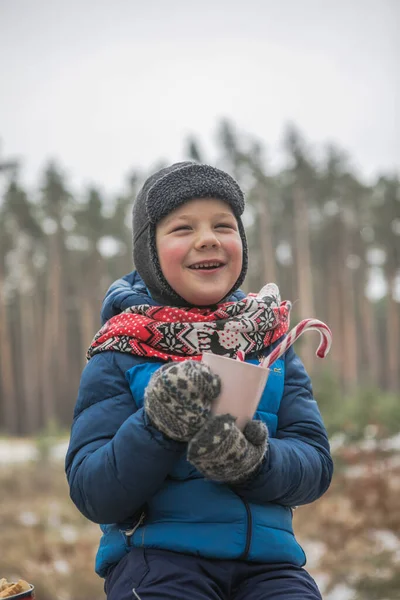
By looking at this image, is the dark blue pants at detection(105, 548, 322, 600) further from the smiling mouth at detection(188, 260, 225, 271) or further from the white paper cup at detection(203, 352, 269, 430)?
the smiling mouth at detection(188, 260, 225, 271)

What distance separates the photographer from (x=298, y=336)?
138cm

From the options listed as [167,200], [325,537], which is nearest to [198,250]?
[167,200]

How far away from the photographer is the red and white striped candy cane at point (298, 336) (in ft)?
4.18

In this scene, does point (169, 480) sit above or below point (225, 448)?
below

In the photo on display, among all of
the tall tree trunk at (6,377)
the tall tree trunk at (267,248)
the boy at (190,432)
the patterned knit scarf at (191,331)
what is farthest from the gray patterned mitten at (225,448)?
the tall tree trunk at (6,377)

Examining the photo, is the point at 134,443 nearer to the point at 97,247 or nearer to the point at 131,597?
the point at 131,597

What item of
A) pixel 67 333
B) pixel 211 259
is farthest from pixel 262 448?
pixel 67 333

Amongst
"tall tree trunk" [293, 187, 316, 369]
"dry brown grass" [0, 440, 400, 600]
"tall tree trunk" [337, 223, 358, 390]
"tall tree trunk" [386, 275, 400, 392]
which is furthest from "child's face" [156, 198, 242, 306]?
"tall tree trunk" [337, 223, 358, 390]

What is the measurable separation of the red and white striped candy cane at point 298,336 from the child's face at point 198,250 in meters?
0.25

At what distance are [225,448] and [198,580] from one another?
0.33 m

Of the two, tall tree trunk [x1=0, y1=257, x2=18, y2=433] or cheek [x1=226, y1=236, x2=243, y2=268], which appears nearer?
cheek [x1=226, y1=236, x2=243, y2=268]

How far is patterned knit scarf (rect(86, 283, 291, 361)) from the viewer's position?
142 centimetres

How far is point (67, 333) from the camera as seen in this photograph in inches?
698

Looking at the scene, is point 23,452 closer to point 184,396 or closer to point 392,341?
point 184,396
